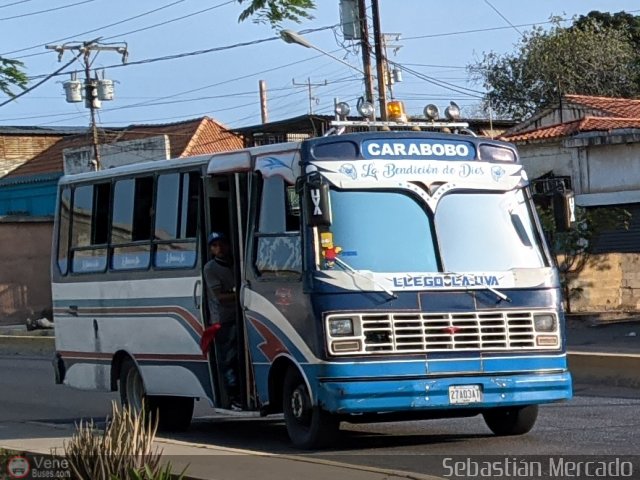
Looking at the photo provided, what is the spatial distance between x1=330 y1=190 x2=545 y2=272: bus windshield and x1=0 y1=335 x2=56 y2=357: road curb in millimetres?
17797

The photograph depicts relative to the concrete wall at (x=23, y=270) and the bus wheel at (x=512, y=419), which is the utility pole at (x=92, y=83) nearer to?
the concrete wall at (x=23, y=270)

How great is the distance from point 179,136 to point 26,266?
1662cm

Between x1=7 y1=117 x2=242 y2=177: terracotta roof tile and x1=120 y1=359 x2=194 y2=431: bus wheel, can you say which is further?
x1=7 y1=117 x2=242 y2=177: terracotta roof tile

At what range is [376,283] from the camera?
10750 millimetres

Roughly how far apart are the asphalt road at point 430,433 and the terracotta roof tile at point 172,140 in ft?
110

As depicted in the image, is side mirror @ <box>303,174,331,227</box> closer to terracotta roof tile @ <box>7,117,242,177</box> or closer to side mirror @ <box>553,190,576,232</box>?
side mirror @ <box>553,190,576,232</box>

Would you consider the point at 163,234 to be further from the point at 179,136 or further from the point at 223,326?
the point at 179,136

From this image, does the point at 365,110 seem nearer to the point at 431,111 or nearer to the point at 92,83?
the point at 431,111

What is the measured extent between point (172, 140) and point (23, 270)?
16.7m

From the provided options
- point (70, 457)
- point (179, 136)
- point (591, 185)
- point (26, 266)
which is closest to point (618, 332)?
point (591, 185)

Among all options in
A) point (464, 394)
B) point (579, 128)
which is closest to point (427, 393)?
point (464, 394)

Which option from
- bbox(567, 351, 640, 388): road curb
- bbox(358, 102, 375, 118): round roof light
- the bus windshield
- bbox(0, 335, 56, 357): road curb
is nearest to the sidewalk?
the bus windshield

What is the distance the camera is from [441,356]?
10.8 meters

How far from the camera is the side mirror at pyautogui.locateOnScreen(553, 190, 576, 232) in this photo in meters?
11.8
